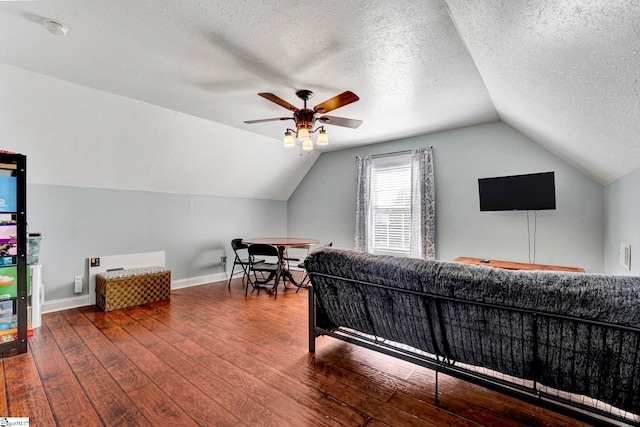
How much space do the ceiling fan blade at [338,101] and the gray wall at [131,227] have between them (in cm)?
313

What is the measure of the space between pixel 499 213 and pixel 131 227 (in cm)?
511

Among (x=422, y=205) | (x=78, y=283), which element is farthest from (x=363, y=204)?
(x=78, y=283)

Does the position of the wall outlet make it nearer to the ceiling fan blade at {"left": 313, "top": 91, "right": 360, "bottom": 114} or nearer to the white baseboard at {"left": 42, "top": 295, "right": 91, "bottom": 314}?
the white baseboard at {"left": 42, "top": 295, "right": 91, "bottom": 314}

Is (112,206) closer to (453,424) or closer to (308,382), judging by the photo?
(308,382)

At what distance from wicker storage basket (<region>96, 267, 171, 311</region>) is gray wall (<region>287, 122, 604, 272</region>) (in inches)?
123

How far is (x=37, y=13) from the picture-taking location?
1802mm

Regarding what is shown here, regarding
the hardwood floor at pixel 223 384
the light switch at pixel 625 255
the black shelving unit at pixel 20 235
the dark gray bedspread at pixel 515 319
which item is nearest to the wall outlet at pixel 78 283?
the hardwood floor at pixel 223 384

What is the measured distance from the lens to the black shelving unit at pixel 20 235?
2342 millimetres

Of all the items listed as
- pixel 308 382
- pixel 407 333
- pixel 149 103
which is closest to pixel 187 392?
pixel 308 382

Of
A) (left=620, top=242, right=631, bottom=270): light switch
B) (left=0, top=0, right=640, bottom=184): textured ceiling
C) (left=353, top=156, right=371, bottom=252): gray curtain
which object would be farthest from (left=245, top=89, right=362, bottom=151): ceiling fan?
(left=620, top=242, right=631, bottom=270): light switch

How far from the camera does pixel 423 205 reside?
4.47 meters

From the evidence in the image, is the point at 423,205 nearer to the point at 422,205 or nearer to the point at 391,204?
the point at 422,205

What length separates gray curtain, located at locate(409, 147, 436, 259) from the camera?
14.4 ft

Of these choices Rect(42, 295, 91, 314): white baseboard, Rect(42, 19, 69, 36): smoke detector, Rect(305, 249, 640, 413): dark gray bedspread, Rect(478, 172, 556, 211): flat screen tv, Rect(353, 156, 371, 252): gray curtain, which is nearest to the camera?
Rect(305, 249, 640, 413): dark gray bedspread
